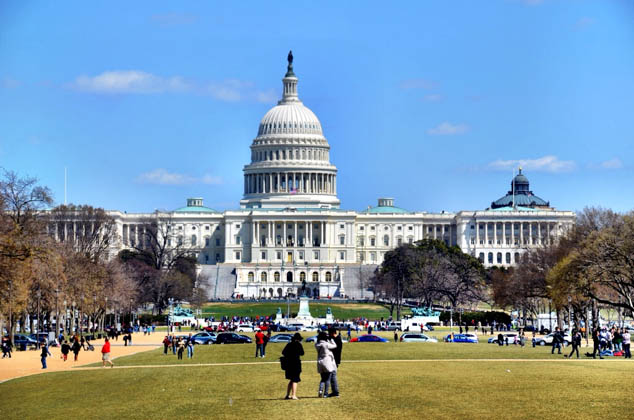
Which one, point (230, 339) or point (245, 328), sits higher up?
point (245, 328)

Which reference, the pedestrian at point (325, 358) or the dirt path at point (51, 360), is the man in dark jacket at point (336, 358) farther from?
the dirt path at point (51, 360)

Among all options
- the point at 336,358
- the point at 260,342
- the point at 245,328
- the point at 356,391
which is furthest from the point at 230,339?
the point at 336,358

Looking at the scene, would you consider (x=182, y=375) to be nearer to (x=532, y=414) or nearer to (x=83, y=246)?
(x=532, y=414)

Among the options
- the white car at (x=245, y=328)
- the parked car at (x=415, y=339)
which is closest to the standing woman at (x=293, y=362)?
the parked car at (x=415, y=339)

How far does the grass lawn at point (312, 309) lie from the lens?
136 m

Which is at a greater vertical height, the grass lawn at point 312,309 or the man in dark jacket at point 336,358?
the grass lawn at point 312,309

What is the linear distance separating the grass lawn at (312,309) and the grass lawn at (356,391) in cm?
8163

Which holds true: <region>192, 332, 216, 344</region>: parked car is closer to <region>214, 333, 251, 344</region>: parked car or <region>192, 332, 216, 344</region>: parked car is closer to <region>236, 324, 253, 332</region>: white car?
<region>214, 333, 251, 344</region>: parked car

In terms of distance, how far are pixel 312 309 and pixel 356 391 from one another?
11060 centimetres

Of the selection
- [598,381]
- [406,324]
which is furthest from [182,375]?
[406,324]

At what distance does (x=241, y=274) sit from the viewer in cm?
19638

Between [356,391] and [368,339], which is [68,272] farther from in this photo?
[356,391]

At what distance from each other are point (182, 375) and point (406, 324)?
59.0m

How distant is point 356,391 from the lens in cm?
3659
